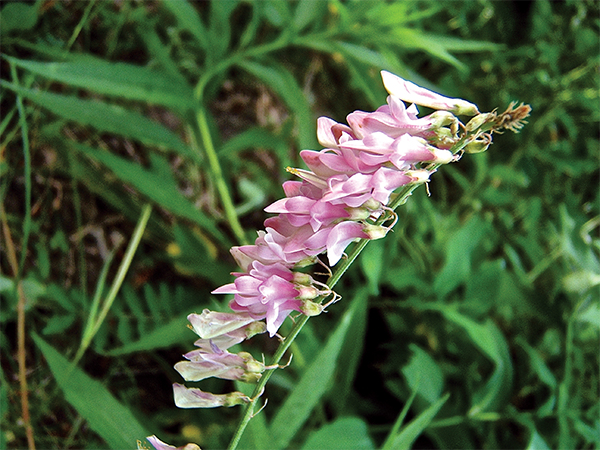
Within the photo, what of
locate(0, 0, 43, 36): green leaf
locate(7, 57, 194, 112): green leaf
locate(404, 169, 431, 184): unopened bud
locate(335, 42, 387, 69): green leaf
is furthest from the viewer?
locate(335, 42, 387, 69): green leaf

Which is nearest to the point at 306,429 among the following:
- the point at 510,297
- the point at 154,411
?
the point at 154,411

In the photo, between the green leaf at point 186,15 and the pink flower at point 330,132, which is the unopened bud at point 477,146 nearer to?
the pink flower at point 330,132

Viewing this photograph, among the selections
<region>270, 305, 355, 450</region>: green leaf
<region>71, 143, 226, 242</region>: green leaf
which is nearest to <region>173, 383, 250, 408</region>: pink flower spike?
<region>270, 305, 355, 450</region>: green leaf

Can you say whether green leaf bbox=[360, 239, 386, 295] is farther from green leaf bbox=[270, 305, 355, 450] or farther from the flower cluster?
the flower cluster

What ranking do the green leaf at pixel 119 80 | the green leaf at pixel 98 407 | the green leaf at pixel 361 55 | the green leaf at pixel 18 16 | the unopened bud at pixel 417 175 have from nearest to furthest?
the unopened bud at pixel 417 175 → the green leaf at pixel 98 407 → the green leaf at pixel 119 80 → the green leaf at pixel 18 16 → the green leaf at pixel 361 55

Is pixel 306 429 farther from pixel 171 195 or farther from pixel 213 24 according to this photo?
pixel 213 24

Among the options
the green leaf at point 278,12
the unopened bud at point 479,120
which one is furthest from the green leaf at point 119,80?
the unopened bud at point 479,120
